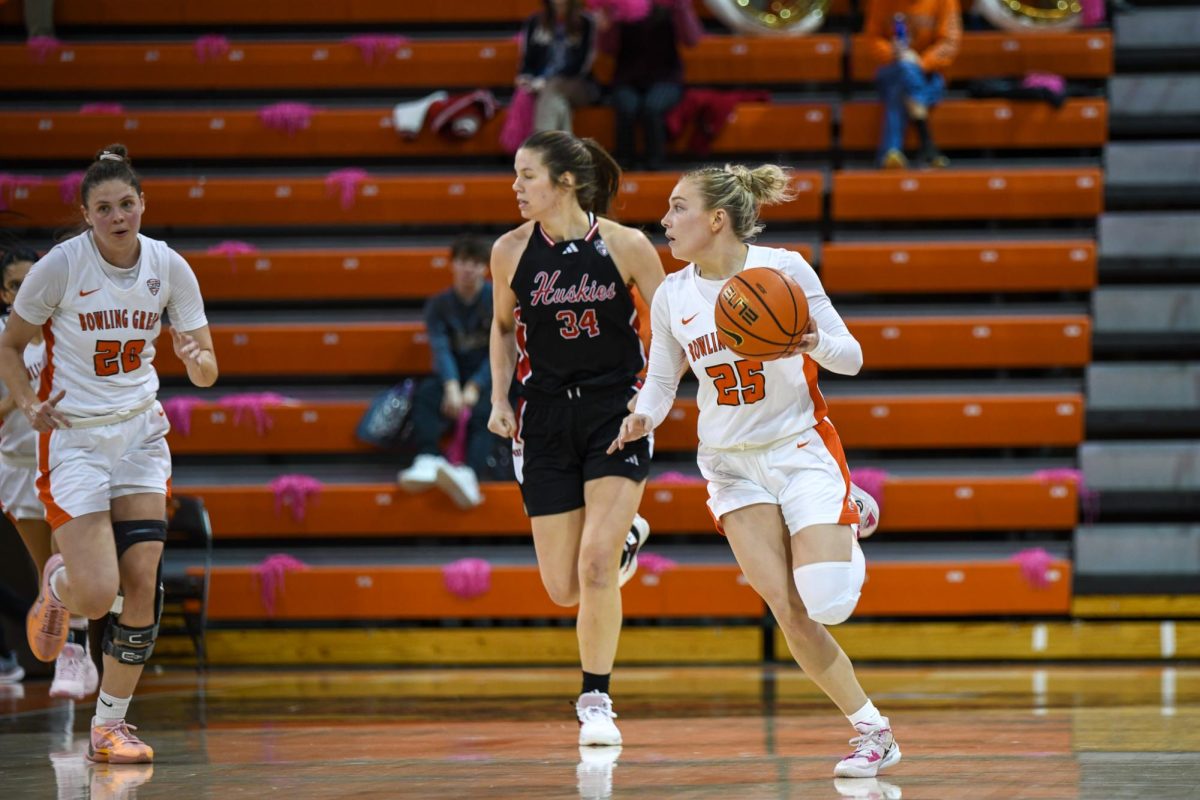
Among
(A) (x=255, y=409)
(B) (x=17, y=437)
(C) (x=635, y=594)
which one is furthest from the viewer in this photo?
(A) (x=255, y=409)

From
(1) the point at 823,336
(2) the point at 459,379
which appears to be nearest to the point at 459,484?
(2) the point at 459,379

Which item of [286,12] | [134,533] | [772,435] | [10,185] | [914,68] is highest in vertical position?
[286,12]

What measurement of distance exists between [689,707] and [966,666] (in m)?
2.21

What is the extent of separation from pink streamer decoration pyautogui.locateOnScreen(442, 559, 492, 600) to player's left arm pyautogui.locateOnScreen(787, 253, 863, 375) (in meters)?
4.07

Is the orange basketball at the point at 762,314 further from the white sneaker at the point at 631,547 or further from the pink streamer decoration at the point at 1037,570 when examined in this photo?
the pink streamer decoration at the point at 1037,570

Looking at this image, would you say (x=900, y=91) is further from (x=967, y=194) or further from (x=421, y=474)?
(x=421, y=474)

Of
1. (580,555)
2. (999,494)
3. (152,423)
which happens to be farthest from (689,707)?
(999,494)

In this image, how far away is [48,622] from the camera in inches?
187

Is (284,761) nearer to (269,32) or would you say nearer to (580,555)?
(580,555)

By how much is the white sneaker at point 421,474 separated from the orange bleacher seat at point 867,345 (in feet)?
2.80

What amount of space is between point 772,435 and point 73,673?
3.26 metres

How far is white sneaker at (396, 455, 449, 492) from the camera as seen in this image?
762 centimetres

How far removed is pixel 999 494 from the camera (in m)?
7.69

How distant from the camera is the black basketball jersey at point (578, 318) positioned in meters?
4.59
